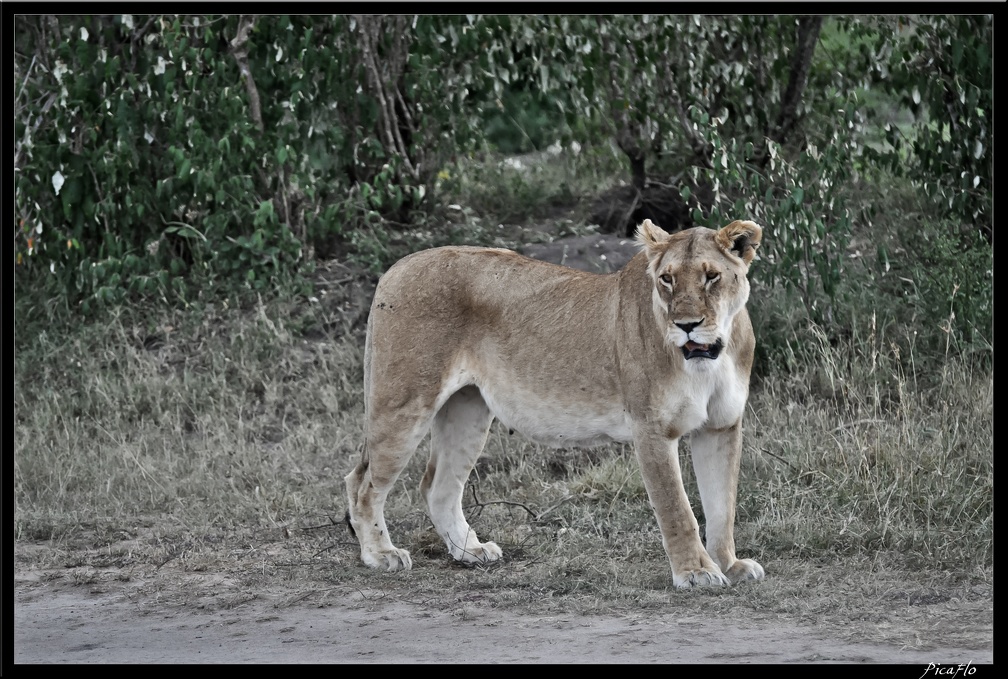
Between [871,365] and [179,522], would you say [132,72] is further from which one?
[871,365]

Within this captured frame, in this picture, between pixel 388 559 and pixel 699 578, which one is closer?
pixel 699 578

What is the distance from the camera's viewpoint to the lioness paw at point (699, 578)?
197 inches

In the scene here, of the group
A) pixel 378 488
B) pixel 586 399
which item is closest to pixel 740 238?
pixel 586 399

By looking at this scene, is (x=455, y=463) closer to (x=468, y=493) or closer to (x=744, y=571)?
(x=468, y=493)

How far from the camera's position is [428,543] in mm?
6008

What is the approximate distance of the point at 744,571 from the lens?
16.9 ft

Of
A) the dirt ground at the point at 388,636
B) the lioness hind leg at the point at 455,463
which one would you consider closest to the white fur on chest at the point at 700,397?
the dirt ground at the point at 388,636

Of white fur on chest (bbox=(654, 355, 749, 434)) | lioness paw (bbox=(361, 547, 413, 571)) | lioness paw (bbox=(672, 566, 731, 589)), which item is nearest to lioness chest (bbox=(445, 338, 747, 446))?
white fur on chest (bbox=(654, 355, 749, 434))

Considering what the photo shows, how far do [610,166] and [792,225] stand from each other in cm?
366

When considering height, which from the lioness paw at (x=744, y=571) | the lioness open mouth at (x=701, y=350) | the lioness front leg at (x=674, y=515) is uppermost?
the lioness open mouth at (x=701, y=350)

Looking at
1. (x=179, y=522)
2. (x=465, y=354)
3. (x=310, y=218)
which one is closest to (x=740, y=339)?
(x=465, y=354)

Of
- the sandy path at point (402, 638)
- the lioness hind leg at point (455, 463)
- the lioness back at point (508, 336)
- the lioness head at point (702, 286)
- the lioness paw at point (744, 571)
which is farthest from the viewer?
the lioness hind leg at point (455, 463)

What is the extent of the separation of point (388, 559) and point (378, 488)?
0.30 meters

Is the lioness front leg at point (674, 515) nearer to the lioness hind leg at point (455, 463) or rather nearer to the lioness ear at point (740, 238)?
the lioness ear at point (740, 238)
